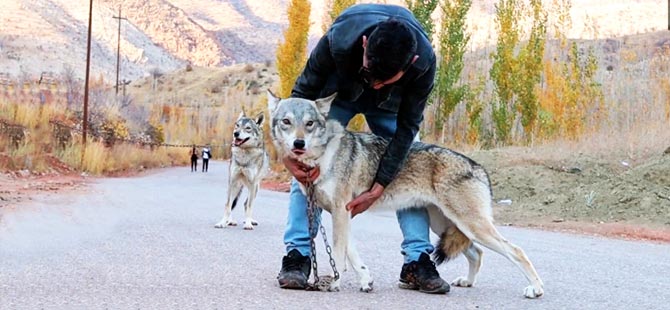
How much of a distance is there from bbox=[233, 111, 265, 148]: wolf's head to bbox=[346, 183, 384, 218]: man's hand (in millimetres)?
7243

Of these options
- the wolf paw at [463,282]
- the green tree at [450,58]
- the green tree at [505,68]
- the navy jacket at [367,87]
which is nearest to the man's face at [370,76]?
the navy jacket at [367,87]

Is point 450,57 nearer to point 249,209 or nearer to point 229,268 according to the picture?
point 249,209

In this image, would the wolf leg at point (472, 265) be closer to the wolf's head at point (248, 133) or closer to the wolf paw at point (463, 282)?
the wolf paw at point (463, 282)

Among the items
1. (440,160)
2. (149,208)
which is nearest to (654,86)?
(149,208)

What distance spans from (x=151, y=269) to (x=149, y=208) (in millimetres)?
6882

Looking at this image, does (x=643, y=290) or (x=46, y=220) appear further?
(x=46, y=220)

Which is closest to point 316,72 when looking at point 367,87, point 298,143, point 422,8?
point 367,87

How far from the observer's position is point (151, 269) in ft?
21.2

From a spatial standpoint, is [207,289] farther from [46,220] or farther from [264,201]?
[264,201]

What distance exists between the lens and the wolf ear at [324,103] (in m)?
5.65

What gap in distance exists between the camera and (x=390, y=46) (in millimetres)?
4852

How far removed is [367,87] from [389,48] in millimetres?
916

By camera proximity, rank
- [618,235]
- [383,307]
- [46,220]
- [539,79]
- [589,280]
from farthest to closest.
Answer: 1. [539,79]
2. [618,235]
3. [46,220]
4. [589,280]
5. [383,307]

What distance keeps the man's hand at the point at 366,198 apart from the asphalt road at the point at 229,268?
22.7 inches
